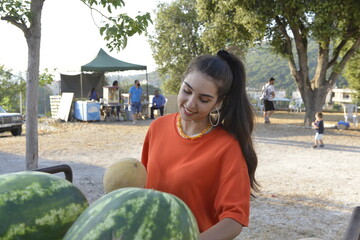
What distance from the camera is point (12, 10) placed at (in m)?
4.82

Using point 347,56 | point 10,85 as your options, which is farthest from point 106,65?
point 10,85

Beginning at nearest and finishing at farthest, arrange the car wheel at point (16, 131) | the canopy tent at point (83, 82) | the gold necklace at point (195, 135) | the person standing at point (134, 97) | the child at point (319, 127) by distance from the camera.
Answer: the gold necklace at point (195, 135)
the child at point (319, 127)
the car wheel at point (16, 131)
the person standing at point (134, 97)
the canopy tent at point (83, 82)

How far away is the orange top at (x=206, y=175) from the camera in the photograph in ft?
5.48

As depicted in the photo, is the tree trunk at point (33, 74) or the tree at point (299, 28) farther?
the tree at point (299, 28)

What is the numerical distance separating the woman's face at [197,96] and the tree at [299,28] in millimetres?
12441

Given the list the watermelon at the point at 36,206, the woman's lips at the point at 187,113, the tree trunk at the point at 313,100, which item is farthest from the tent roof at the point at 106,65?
the watermelon at the point at 36,206

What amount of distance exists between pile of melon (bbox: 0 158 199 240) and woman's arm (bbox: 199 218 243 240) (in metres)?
0.62

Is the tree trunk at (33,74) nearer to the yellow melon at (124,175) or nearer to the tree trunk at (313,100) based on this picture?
the yellow melon at (124,175)

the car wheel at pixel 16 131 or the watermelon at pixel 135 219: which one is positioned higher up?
the watermelon at pixel 135 219

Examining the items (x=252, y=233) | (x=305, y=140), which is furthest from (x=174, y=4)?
(x=252, y=233)

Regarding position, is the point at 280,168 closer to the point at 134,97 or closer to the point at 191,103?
the point at 191,103

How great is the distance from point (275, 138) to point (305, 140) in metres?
1.02

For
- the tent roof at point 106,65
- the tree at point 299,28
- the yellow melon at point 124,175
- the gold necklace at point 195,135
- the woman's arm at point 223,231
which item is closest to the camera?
the yellow melon at point 124,175

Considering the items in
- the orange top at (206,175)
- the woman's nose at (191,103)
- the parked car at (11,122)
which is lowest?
the parked car at (11,122)
